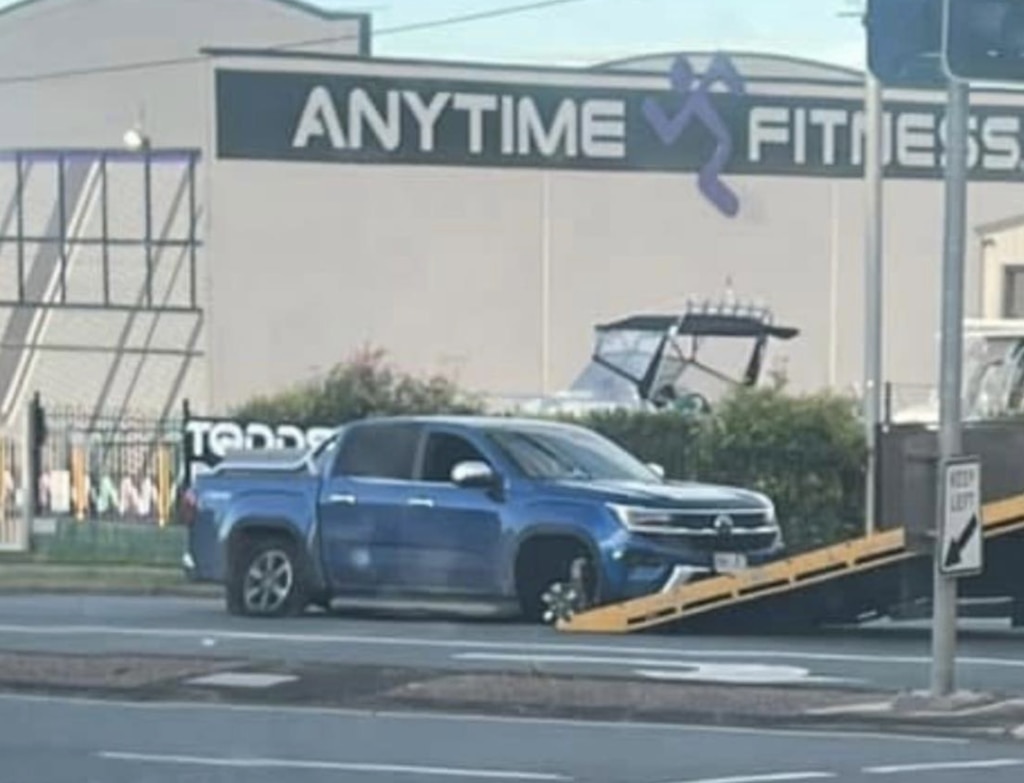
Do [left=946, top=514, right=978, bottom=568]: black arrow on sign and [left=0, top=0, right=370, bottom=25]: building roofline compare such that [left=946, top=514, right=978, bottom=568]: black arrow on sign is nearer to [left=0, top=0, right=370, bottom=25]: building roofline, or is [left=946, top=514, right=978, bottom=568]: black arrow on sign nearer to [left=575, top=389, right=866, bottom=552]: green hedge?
[left=575, top=389, right=866, bottom=552]: green hedge

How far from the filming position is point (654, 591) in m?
21.4

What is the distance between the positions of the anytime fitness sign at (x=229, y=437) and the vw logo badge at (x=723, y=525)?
1253cm

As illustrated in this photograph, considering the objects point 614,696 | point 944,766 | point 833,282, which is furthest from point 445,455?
point 833,282

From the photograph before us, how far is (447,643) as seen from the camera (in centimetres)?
2066

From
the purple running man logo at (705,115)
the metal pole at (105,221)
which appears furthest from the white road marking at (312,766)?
the metal pole at (105,221)

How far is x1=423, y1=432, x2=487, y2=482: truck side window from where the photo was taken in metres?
22.6

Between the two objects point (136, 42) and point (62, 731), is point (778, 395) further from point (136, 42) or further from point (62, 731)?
point (136, 42)

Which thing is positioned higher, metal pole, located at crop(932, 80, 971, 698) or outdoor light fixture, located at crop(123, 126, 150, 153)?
outdoor light fixture, located at crop(123, 126, 150, 153)

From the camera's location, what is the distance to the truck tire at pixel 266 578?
23.3m

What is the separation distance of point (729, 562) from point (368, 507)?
10.1 feet

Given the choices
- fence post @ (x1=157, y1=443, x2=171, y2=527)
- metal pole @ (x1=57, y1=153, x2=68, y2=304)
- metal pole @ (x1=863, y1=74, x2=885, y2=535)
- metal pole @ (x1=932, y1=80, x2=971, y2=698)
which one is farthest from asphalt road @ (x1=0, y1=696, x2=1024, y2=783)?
metal pole @ (x1=57, y1=153, x2=68, y2=304)

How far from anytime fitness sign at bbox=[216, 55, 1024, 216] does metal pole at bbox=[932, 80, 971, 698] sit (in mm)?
31303

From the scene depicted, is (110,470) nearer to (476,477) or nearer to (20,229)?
(476,477)

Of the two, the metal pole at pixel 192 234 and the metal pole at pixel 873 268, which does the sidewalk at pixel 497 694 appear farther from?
the metal pole at pixel 192 234
